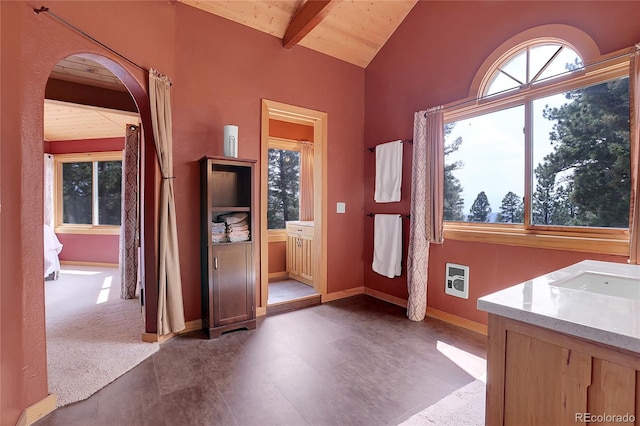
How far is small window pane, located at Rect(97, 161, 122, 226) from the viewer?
5.76 metres

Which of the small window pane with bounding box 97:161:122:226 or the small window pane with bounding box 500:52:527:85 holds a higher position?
the small window pane with bounding box 500:52:527:85

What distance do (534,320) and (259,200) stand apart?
9.08ft

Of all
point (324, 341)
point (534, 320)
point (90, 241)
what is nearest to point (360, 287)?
point (324, 341)

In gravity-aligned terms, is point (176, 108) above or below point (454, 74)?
below

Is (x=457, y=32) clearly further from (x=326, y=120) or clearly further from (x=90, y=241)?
(x=90, y=241)

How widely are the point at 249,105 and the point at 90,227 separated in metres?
4.87

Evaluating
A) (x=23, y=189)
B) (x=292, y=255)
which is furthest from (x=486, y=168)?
(x=23, y=189)

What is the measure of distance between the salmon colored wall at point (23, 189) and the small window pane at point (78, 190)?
5.06m

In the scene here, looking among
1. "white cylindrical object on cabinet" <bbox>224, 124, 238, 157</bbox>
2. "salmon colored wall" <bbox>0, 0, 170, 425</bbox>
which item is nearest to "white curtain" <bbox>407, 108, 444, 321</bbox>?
"white cylindrical object on cabinet" <bbox>224, 124, 238, 157</bbox>

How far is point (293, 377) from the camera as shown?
2.07 metres

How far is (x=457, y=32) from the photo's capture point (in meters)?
2.99

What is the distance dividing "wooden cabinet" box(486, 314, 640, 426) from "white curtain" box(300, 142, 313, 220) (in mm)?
4254

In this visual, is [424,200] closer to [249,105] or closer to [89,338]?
[249,105]

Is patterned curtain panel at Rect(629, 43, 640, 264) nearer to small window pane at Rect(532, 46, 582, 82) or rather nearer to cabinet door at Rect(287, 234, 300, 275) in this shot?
small window pane at Rect(532, 46, 582, 82)
